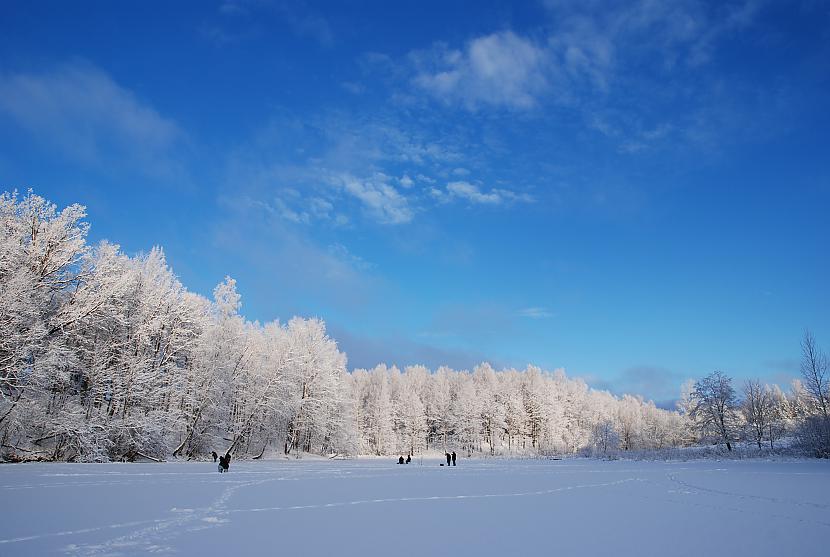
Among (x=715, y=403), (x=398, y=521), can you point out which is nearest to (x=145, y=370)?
(x=398, y=521)

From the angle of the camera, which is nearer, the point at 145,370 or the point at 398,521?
the point at 398,521

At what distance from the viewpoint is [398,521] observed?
33.1ft

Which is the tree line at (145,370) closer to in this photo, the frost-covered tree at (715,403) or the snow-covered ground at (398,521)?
the frost-covered tree at (715,403)

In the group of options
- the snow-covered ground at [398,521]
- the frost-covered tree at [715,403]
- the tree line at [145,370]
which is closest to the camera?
the snow-covered ground at [398,521]

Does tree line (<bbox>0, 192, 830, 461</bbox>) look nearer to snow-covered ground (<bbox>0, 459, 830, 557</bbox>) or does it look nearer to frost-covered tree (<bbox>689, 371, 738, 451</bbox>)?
frost-covered tree (<bbox>689, 371, 738, 451</bbox>)

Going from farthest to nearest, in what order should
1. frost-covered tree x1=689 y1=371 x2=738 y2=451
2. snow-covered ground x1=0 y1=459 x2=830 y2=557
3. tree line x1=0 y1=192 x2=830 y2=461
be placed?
frost-covered tree x1=689 y1=371 x2=738 y2=451 < tree line x1=0 y1=192 x2=830 y2=461 < snow-covered ground x1=0 y1=459 x2=830 y2=557

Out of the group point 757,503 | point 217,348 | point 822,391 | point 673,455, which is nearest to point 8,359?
point 217,348

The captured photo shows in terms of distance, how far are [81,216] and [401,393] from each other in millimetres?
75439

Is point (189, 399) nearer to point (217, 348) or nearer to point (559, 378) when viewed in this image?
point (217, 348)

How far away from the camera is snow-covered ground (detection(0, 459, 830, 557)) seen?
7426 mm

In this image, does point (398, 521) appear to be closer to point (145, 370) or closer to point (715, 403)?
point (145, 370)

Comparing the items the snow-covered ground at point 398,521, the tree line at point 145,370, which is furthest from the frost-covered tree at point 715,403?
the snow-covered ground at point 398,521

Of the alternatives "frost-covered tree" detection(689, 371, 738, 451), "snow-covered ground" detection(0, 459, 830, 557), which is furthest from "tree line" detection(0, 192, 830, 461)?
"snow-covered ground" detection(0, 459, 830, 557)

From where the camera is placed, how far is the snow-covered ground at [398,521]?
7.43 meters
